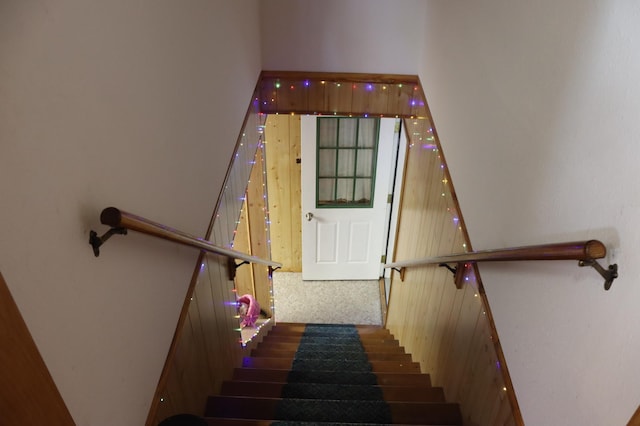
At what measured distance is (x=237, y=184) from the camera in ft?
9.14

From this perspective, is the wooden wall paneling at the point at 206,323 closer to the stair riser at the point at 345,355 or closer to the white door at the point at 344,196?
the stair riser at the point at 345,355

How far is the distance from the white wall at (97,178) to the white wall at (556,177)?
118 centimetres

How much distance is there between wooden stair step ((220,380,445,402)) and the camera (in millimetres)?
2318

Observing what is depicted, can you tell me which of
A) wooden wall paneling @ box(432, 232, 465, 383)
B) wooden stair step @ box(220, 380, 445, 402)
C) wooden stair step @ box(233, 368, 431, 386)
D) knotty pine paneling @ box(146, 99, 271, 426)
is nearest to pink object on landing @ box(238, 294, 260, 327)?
knotty pine paneling @ box(146, 99, 271, 426)

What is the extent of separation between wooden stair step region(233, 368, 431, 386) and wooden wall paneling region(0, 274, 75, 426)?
1808 mm

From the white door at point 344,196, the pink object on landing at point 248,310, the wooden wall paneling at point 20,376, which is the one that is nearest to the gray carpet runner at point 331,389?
the pink object on landing at point 248,310

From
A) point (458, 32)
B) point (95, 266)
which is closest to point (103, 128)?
point (95, 266)

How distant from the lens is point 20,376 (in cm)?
75

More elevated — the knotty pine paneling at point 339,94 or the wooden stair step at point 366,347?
the knotty pine paneling at point 339,94

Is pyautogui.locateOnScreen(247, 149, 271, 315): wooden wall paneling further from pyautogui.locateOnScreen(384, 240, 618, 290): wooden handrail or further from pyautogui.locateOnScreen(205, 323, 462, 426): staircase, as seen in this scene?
pyautogui.locateOnScreen(384, 240, 618, 290): wooden handrail

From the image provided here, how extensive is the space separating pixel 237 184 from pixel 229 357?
105cm

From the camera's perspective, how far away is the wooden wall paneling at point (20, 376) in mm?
712

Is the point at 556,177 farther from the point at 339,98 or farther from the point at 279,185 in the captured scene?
the point at 279,185

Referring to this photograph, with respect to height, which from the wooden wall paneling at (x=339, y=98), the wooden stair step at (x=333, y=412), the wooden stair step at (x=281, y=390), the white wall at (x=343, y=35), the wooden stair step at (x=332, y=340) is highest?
the white wall at (x=343, y=35)
